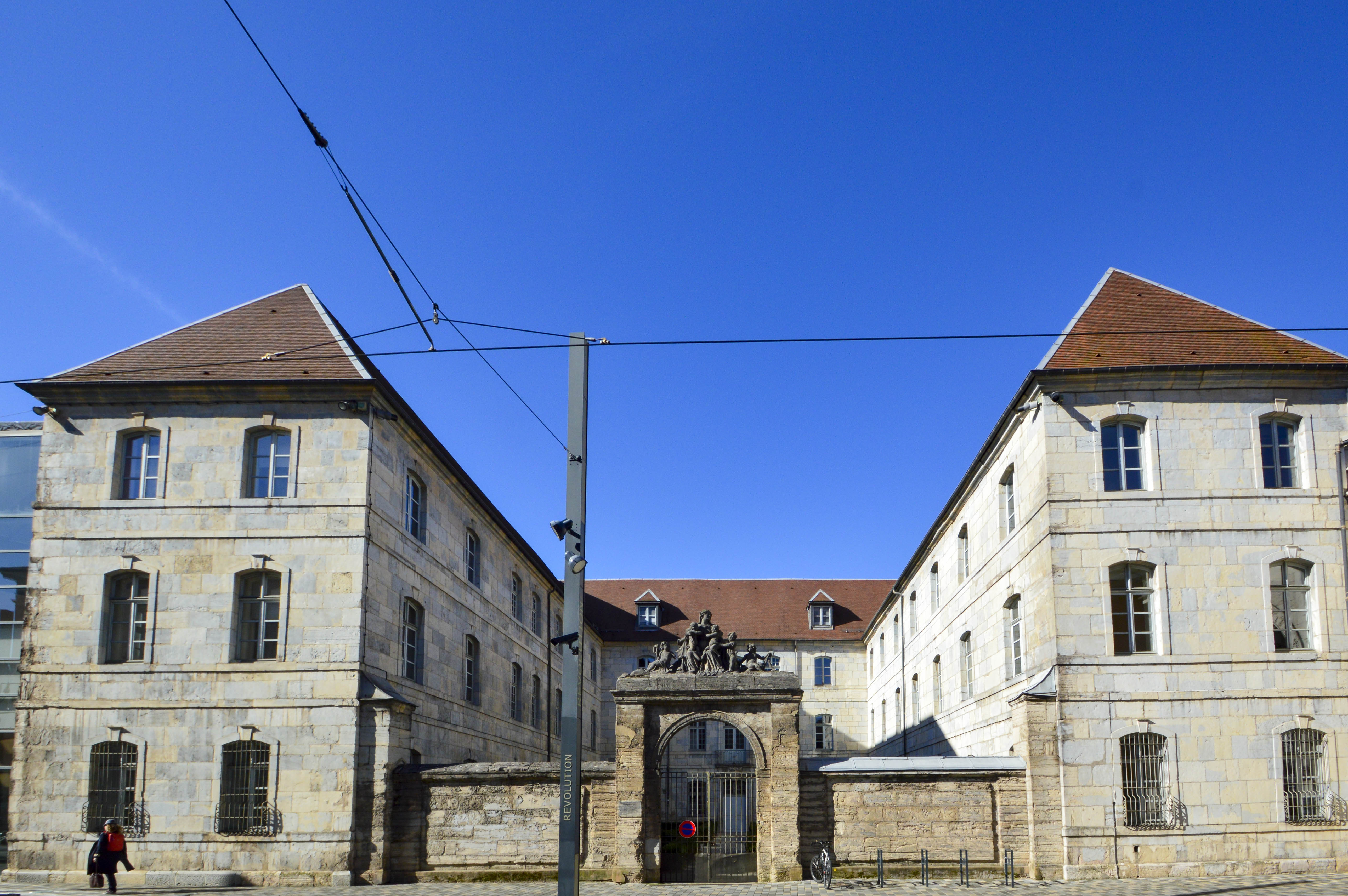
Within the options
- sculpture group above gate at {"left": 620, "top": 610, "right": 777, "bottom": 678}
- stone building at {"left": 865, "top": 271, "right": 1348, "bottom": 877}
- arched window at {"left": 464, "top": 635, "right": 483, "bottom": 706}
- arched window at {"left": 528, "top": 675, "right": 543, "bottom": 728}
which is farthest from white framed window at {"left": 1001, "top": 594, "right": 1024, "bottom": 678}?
arched window at {"left": 528, "top": 675, "right": 543, "bottom": 728}

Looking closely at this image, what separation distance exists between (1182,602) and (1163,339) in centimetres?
514

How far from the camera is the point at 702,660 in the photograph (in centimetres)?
2045

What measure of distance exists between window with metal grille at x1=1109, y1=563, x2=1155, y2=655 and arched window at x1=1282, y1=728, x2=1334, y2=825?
9.20ft

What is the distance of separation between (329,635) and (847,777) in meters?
9.58

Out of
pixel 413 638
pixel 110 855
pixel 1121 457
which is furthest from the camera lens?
pixel 413 638

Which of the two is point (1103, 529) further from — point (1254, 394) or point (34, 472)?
point (34, 472)

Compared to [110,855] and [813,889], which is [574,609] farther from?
[110,855]

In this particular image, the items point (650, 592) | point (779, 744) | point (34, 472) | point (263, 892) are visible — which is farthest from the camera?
point (650, 592)

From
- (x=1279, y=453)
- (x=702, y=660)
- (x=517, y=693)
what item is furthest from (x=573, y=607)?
(x=517, y=693)

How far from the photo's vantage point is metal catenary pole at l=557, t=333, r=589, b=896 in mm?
11609

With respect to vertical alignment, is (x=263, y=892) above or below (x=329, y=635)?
below

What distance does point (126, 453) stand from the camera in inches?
866

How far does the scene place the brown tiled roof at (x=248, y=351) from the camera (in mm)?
21922

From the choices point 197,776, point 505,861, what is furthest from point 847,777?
point 197,776
